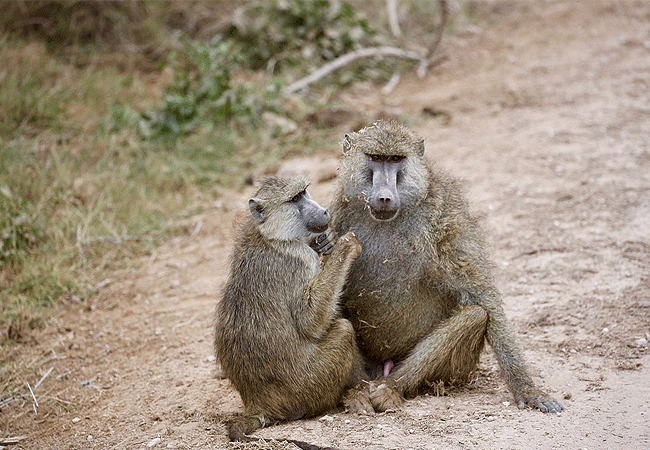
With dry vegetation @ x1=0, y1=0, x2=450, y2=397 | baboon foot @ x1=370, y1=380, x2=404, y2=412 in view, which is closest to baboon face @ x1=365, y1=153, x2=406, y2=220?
baboon foot @ x1=370, y1=380, x2=404, y2=412

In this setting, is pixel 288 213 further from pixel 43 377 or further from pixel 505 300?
pixel 43 377

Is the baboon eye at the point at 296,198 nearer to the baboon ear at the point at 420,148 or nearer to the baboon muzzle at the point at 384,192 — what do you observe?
the baboon muzzle at the point at 384,192

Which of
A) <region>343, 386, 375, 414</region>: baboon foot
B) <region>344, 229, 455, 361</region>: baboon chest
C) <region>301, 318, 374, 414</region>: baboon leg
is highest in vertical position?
<region>344, 229, 455, 361</region>: baboon chest

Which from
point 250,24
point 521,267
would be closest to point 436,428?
point 521,267

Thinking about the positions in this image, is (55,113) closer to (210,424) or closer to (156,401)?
(156,401)

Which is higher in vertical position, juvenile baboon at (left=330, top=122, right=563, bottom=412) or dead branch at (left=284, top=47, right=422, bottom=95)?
dead branch at (left=284, top=47, right=422, bottom=95)

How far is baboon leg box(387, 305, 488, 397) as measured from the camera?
13.6 ft

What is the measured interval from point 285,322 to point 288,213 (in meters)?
0.58

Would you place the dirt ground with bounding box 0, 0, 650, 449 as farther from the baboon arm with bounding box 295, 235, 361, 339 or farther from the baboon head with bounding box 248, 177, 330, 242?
the baboon head with bounding box 248, 177, 330, 242

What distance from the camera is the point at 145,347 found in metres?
5.52

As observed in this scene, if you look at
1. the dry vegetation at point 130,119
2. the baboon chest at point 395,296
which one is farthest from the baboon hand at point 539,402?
the dry vegetation at point 130,119

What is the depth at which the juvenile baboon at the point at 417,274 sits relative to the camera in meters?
4.13

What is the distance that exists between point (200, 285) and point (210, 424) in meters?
2.24

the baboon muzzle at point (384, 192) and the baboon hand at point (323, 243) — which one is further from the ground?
the baboon muzzle at point (384, 192)
